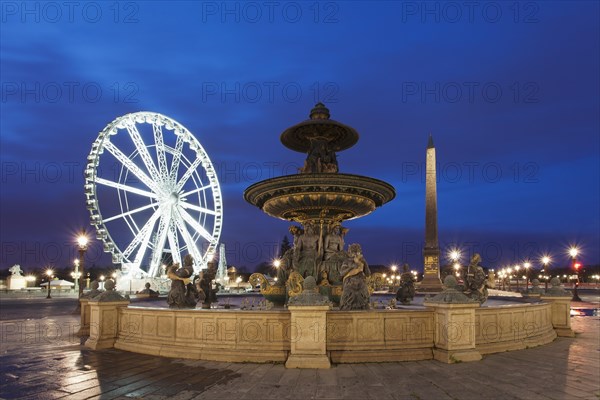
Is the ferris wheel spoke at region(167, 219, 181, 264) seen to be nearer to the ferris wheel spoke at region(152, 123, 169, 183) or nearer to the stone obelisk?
the ferris wheel spoke at region(152, 123, 169, 183)

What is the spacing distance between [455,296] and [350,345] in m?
2.14

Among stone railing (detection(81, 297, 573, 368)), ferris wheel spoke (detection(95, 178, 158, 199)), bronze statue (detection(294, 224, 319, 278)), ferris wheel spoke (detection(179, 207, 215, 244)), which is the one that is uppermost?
ferris wheel spoke (detection(95, 178, 158, 199))

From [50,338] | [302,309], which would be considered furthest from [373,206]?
[50,338]

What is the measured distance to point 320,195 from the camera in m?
12.7

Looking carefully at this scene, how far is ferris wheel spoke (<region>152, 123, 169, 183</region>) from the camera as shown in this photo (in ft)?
123

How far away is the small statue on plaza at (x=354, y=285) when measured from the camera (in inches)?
381

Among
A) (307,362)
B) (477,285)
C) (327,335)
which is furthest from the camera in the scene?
(477,285)

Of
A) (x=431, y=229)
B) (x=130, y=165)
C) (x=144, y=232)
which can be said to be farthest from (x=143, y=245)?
Answer: (x=431, y=229)

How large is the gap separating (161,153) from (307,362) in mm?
33550

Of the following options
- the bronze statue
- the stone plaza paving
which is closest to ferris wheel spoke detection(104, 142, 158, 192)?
the bronze statue

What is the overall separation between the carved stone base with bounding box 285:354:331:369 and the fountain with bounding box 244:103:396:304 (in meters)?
4.08

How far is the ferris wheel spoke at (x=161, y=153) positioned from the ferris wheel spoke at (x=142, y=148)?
55 cm

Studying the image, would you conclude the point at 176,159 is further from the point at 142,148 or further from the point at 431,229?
the point at 431,229

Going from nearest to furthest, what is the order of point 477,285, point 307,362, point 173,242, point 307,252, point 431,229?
1. point 307,362
2. point 477,285
3. point 307,252
4. point 173,242
5. point 431,229
